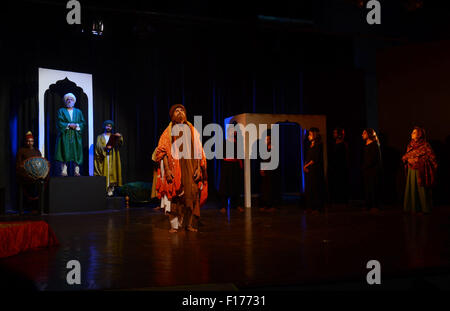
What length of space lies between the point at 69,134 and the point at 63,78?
1590 millimetres

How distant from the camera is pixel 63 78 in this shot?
33.9 ft

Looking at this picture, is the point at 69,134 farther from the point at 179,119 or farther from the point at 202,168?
the point at 202,168

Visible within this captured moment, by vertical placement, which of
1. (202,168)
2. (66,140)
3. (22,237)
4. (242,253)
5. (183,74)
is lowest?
(242,253)

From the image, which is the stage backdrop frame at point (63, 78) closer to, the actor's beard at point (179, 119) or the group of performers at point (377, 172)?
the group of performers at point (377, 172)

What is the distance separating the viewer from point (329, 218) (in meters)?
7.32

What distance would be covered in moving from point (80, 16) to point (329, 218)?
6.16 metres

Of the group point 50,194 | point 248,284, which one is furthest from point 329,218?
point 50,194

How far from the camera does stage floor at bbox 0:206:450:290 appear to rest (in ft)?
10.7

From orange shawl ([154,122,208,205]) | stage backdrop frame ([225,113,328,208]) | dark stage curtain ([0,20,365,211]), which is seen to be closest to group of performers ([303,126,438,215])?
stage backdrop frame ([225,113,328,208])

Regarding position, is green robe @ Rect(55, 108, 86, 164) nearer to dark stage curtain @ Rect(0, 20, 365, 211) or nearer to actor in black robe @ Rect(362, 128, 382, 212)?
dark stage curtain @ Rect(0, 20, 365, 211)

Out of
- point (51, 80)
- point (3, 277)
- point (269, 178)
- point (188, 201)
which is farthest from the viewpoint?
point (51, 80)

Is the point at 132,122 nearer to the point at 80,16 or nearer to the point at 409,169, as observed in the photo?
the point at 80,16

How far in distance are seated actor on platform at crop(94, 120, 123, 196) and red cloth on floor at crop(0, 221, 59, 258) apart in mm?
5322

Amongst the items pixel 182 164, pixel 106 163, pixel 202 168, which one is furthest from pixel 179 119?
pixel 106 163
